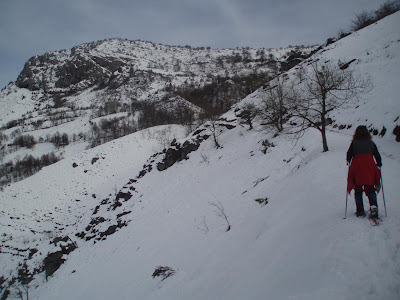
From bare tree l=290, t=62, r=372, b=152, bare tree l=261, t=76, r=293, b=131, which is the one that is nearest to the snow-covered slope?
bare tree l=290, t=62, r=372, b=152

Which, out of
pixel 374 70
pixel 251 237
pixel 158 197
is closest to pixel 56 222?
pixel 158 197

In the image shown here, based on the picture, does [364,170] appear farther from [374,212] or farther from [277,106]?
[277,106]

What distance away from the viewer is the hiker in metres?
4.47

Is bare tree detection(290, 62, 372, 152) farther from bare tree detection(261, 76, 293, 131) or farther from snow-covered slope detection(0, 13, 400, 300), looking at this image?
bare tree detection(261, 76, 293, 131)

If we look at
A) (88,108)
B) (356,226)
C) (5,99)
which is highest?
(5,99)

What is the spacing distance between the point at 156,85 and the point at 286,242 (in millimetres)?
145182

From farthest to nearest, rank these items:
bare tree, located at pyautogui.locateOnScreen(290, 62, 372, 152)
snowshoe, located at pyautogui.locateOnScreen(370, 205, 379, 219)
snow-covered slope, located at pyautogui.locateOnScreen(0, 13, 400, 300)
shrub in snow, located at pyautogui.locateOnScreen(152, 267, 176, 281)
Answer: bare tree, located at pyautogui.locateOnScreen(290, 62, 372, 152) → shrub in snow, located at pyautogui.locateOnScreen(152, 267, 176, 281) → snowshoe, located at pyautogui.locateOnScreen(370, 205, 379, 219) → snow-covered slope, located at pyautogui.locateOnScreen(0, 13, 400, 300)

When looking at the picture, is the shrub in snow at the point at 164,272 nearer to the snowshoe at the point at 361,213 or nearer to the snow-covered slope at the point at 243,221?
the snow-covered slope at the point at 243,221

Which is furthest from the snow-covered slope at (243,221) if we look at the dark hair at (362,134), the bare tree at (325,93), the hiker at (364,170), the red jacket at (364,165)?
the dark hair at (362,134)

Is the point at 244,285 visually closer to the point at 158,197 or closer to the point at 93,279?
the point at 93,279

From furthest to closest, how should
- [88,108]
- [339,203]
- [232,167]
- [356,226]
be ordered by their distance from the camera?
[88,108] < [232,167] < [339,203] < [356,226]

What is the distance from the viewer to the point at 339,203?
5816 mm

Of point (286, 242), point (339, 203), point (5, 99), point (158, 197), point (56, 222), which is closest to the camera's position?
point (286, 242)

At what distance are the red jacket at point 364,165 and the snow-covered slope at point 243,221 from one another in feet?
2.86
